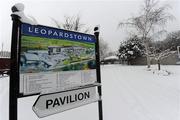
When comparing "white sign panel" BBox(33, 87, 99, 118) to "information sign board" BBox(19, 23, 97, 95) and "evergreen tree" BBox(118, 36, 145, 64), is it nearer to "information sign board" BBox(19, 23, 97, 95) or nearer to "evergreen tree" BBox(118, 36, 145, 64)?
"information sign board" BBox(19, 23, 97, 95)

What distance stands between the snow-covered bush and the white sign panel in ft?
81.9

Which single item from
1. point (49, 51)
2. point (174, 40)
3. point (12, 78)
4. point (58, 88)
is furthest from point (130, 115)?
point (174, 40)

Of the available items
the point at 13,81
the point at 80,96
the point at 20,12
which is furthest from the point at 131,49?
the point at 13,81

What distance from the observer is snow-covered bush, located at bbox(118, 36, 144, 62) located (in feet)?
87.3

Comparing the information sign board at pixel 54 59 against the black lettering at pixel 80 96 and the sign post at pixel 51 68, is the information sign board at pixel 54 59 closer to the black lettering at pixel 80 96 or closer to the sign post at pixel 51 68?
the sign post at pixel 51 68

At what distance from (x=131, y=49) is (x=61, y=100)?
25.9 metres

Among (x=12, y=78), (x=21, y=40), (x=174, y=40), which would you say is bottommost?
(x=12, y=78)

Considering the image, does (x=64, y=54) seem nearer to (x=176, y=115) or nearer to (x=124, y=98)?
(x=176, y=115)

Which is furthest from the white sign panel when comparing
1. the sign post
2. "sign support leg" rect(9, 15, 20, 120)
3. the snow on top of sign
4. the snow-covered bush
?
the snow-covered bush

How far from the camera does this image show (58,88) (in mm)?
2133

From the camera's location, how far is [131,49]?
26844 mm

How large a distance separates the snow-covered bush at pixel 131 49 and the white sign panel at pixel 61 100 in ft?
81.9

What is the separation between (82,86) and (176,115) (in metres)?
2.40

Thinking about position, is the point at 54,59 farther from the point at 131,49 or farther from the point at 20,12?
the point at 131,49
